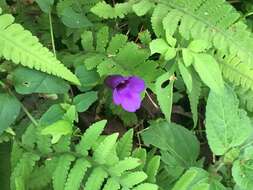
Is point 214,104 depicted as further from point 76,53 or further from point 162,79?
point 76,53

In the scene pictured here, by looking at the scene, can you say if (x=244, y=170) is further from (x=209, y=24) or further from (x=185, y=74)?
(x=209, y=24)

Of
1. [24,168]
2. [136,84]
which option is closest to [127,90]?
[136,84]

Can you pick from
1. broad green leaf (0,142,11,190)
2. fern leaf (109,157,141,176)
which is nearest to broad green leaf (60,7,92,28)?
broad green leaf (0,142,11,190)

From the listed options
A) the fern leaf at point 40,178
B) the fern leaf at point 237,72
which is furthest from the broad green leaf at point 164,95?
the fern leaf at point 40,178

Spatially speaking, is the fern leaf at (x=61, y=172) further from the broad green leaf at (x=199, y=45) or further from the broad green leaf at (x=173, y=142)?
the broad green leaf at (x=199, y=45)

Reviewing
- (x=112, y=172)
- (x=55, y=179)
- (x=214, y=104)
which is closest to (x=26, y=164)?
(x=55, y=179)

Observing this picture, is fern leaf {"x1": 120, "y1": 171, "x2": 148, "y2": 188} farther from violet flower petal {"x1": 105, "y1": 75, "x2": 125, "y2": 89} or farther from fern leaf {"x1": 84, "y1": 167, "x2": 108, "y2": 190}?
violet flower petal {"x1": 105, "y1": 75, "x2": 125, "y2": 89}
